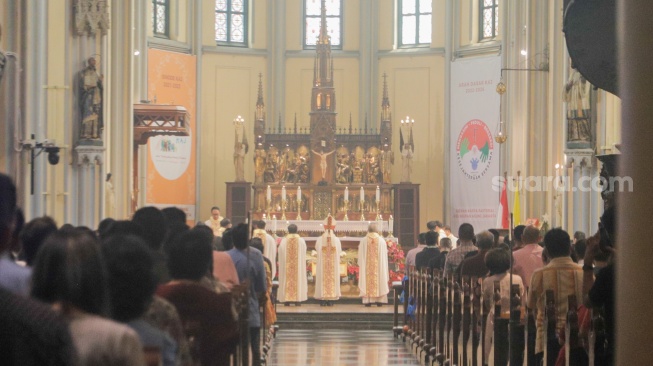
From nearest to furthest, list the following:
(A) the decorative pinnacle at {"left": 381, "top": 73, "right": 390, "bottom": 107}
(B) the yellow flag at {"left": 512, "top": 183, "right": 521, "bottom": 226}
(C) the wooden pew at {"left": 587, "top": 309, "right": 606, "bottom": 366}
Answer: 1. (C) the wooden pew at {"left": 587, "top": 309, "right": 606, "bottom": 366}
2. (B) the yellow flag at {"left": 512, "top": 183, "right": 521, "bottom": 226}
3. (A) the decorative pinnacle at {"left": 381, "top": 73, "right": 390, "bottom": 107}

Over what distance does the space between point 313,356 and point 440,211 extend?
15557 mm

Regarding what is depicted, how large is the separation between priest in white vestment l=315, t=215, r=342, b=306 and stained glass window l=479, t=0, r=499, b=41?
8.93 m

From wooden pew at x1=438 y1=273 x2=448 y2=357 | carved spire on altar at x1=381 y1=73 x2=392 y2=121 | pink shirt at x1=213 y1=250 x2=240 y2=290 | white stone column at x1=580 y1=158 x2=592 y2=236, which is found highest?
carved spire on altar at x1=381 y1=73 x2=392 y2=121

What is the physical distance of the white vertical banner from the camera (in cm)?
2952

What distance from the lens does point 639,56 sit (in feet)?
13.7

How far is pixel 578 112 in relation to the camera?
19.3 m

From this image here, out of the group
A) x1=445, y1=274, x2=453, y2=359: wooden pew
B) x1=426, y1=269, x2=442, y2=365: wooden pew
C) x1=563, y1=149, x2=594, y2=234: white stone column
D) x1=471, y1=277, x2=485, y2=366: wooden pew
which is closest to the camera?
x1=471, y1=277, x2=485, y2=366: wooden pew

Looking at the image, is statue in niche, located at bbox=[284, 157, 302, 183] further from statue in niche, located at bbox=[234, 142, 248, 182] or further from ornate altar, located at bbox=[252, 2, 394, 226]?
statue in niche, located at bbox=[234, 142, 248, 182]

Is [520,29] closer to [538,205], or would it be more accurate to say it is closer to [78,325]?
[538,205]

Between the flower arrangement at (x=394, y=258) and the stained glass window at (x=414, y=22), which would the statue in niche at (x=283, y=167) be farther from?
the stained glass window at (x=414, y=22)

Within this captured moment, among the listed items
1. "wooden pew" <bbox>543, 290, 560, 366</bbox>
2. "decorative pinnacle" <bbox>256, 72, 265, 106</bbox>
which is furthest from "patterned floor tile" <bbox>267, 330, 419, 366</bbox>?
"decorative pinnacle" <bbox>256, 72, 265, 106</bbox>

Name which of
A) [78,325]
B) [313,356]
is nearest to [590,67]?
[78,325]

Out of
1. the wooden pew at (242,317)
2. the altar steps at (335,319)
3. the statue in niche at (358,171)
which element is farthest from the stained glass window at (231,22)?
the wooden pew at (242,317)

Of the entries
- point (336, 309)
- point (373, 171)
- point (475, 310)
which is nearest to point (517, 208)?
point (373, 171)
